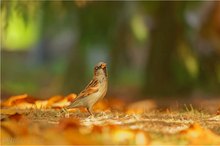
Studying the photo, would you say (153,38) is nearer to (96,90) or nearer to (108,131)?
(96,90)

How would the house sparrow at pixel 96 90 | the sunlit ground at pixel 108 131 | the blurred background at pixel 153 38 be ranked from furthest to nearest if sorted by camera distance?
the blurred background at pixel 153 38 → the house sparrow at pixel 96 90 → the sunlit ground at pixel 108 131

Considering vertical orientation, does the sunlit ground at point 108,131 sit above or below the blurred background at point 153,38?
below

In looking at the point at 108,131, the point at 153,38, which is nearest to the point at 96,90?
the point at 108,131

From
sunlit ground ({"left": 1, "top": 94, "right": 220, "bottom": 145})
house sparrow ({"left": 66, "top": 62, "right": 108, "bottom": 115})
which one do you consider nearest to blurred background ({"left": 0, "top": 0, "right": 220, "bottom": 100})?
house sparrow ({"left": 66, "top": 62, "right": 108, "bottom": 115})

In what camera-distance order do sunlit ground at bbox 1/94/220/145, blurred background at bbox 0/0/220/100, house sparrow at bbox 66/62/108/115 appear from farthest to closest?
blurred background at bbox 0/0/220/100, house sparrow at bbox 66/62/108/115, sunlit ground at bbox 1/94/220/145

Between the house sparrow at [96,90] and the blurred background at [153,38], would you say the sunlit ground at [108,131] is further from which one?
the blurred background at [153,38]

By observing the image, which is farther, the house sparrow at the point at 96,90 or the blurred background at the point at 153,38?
the blurred background at the point at 153,38

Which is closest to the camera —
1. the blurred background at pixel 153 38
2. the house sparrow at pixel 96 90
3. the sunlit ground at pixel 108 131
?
the sunlit ground at pixel 108 131

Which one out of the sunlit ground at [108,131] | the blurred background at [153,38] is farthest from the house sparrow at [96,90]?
the blurred background at [153,38]

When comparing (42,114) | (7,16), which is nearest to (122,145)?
(42,114)

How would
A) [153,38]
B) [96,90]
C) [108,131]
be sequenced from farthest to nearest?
[153,38] < [96,90] < [108,131]

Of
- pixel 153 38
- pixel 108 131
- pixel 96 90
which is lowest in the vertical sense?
pixel 108 131

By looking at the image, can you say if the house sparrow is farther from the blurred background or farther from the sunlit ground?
the blurred background

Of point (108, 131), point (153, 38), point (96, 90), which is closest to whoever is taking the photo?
point (108, 131)
